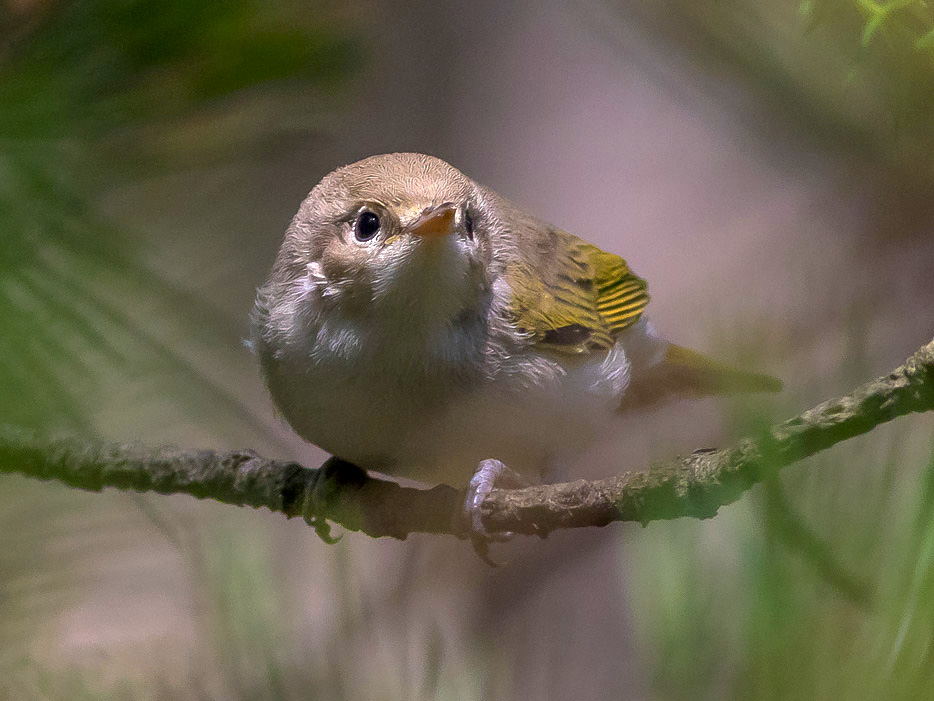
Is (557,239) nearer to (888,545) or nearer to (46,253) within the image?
(46,253)

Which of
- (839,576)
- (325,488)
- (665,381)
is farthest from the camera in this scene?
(665,381)

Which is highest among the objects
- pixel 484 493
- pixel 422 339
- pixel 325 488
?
pixel 422 339

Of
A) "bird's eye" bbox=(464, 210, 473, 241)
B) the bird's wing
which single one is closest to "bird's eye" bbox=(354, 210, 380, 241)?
"bird's eye" bbox=(464, 210, 473, 241)

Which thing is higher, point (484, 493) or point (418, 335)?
point (418, 335)

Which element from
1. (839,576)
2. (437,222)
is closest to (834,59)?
(839,576)

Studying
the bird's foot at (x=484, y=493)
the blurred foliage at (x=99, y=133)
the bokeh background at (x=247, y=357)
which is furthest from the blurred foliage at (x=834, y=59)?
the bird's foot at (x=484, y=493)

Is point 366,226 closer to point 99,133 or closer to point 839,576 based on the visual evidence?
point 99,133

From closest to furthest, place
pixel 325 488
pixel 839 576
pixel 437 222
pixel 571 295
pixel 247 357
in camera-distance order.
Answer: pixel 839 576, pixel 247 357, pixel 437 222, pixel 325 488, pixel 571 295
